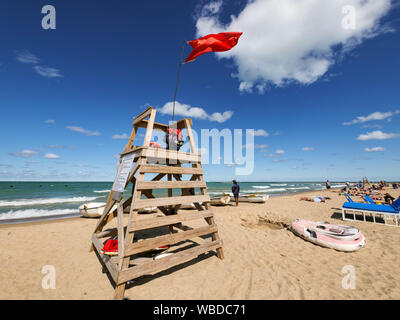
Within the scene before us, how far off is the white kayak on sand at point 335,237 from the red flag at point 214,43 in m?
7.46

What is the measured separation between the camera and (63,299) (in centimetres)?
335

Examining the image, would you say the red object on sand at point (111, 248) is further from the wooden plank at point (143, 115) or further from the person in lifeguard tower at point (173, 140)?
the wooden plank at point (143, 115)

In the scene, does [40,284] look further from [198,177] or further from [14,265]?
[198,177]

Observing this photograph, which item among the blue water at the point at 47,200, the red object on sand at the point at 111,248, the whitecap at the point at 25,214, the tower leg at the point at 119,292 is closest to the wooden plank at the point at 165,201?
the tower leg at the point at 119,292

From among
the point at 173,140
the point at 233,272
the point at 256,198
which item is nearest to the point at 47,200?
the point at 256,198

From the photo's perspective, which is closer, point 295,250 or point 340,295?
point 340,295

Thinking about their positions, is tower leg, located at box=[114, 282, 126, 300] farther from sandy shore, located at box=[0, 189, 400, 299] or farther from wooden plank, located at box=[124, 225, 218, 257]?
wooden plank, located at box=[124, 225, 218, 257]

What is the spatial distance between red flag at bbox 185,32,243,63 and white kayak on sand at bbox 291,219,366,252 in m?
7.46

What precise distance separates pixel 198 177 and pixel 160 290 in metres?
2.79

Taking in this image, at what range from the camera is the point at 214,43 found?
16.9 feet

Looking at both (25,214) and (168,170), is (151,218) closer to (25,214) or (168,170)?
(168,170)

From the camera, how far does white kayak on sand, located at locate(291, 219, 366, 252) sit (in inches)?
224
